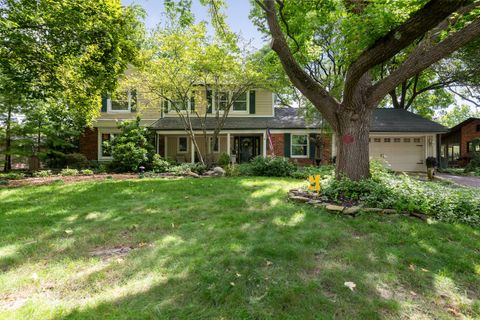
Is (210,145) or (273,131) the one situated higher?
(273,131)

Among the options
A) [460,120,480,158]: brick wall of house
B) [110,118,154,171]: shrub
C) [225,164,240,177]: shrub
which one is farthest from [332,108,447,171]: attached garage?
[110,118,154,171]: shrub

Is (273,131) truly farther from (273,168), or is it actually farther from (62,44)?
(62,44)

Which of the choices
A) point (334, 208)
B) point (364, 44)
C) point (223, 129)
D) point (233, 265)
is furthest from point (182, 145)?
point (233, 265)

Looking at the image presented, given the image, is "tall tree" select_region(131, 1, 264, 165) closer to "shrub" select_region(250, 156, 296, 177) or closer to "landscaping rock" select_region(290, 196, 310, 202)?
"shrub" select_region(250, 156, 296, 177)

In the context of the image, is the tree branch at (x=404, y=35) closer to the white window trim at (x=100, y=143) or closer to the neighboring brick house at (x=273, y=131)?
the neighboring brick house at (x=273, y=131)

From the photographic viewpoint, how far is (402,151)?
16578 millimetres

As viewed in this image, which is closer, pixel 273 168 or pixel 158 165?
pixel 273 168

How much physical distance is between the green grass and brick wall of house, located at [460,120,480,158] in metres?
22.3

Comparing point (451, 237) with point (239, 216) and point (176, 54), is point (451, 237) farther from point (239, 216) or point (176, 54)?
point (176, 54)

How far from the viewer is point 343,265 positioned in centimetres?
308

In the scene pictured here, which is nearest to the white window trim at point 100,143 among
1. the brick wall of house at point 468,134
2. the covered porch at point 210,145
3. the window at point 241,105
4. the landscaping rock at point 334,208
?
the covered porch at point 210,145

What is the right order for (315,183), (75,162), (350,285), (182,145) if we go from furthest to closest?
1. (182,145)
2. (75,162)
3. (315,183)
4. (350,285)

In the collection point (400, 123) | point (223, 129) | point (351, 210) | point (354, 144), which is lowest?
point (351, 210)

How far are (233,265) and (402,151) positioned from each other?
1719cm
